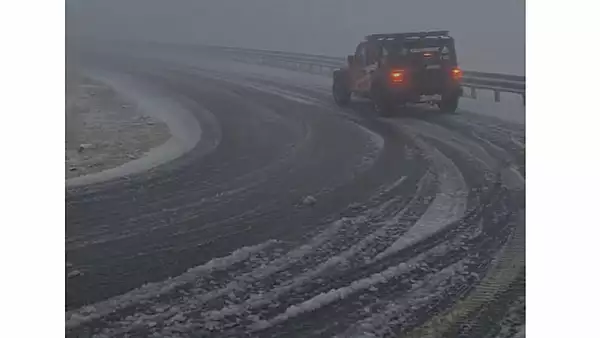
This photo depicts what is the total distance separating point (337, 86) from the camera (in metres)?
2.26

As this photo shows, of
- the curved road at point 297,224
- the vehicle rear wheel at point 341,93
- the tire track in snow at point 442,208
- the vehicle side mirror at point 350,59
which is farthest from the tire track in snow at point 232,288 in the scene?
the vehicle side mirror at point 350,59

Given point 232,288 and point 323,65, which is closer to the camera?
point 232,288

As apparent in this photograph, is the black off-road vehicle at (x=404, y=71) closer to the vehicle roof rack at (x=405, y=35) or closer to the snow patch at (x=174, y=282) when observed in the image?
the vehicle roof rack at (x=405, y=35)

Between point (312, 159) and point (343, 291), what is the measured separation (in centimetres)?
43

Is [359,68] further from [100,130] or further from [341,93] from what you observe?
[100,130]

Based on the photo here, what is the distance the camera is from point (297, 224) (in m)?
2.11

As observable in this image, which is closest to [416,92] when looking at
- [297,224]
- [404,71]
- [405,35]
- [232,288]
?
[404,71]

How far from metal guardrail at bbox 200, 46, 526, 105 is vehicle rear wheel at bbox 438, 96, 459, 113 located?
4 cm

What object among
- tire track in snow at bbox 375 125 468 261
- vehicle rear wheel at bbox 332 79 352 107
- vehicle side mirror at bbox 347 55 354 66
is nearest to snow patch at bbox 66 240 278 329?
tire track in snow at bbox 375 125 468 261

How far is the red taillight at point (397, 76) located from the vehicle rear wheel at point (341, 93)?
15cm

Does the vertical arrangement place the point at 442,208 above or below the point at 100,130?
below

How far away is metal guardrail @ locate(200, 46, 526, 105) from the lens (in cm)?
208

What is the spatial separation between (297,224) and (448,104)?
619mm
